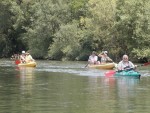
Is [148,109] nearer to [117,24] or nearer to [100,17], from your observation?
[117,24]

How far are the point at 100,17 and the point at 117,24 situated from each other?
4.58 m

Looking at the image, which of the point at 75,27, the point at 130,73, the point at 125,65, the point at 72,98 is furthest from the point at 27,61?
the point at 72,98

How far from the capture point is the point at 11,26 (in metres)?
89.1

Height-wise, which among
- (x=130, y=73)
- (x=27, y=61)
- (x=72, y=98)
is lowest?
(x=72, y=98)

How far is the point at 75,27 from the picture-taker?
2751 inches

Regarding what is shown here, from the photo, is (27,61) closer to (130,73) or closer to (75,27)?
(75,27)

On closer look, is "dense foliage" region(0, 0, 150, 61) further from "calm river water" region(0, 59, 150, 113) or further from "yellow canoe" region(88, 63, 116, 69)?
"calm river water" region(0, 59, 150, 113)

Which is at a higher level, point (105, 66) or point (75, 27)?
point (75, 27)

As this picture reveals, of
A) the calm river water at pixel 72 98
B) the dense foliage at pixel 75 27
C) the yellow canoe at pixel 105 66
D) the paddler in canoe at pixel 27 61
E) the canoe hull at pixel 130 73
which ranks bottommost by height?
the calm river water at pixel 72 98

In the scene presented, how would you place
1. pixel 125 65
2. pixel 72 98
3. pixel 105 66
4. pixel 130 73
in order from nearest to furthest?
pixel 72 98
pixel 130 73
pixel 125 65
pixel 105 66

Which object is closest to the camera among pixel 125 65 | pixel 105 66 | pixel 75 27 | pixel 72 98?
pixel 72 98

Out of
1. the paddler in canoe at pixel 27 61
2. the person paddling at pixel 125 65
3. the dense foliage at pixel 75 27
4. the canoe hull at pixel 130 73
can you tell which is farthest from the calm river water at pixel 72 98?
the dense foliage at pixel 75 27

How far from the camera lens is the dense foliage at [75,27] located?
58.8 meters

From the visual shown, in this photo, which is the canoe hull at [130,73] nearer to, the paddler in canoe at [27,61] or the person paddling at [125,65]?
the person paddling at [125,65]
